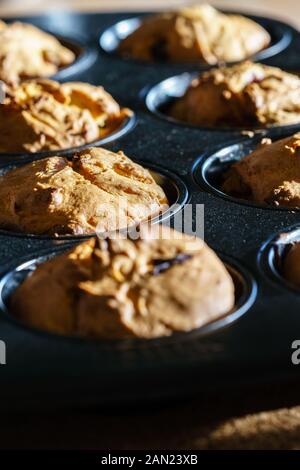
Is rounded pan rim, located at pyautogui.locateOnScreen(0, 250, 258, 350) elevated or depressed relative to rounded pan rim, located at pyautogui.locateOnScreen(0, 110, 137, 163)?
elevated

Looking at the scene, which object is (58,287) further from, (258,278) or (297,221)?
(297,221)

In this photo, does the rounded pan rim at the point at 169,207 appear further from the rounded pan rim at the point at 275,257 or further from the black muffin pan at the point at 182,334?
the rounded pan rim at the point at 275,257

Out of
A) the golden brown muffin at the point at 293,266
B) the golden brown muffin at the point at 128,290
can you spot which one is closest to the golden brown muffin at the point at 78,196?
the golden brown muffin at the point at 128,290

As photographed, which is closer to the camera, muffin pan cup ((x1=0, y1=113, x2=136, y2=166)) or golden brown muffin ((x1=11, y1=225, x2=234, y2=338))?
golden brown muffin ((x1=11, y1=225, x2=234, y2=338))

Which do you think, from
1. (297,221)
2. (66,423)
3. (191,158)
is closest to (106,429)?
(66,423)

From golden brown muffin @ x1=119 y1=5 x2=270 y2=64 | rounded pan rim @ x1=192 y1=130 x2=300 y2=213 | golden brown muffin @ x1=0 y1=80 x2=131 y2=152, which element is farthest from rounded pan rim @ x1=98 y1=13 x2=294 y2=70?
rounded pan rim @ x1=192 y1=130 x2=300 y2=213

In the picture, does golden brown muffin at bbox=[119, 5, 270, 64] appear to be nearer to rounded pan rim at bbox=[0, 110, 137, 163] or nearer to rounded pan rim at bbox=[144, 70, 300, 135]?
rounded pan rim at bbox=[144, 70, 300, 135]

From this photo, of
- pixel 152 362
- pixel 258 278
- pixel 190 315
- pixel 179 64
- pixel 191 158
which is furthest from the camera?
pixel 179 64

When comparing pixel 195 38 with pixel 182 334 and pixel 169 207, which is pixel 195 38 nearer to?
pixel 169 207
